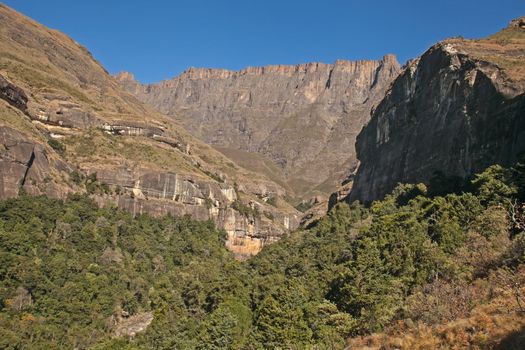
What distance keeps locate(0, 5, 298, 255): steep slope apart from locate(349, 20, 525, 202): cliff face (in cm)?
4168

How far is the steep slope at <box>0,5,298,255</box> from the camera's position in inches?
4018

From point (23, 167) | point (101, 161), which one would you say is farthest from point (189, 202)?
point (23, 167)

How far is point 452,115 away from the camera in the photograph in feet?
262

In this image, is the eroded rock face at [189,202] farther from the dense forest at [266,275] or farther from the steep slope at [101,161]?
the dense forest at [266,275]

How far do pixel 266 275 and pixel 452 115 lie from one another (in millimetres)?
35189

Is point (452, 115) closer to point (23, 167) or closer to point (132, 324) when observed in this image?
point (132, 324)

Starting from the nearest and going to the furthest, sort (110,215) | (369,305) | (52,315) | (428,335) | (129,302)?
(428,335), (369,305), (52,315), (129,302), (110,215)

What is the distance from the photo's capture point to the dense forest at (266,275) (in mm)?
32531

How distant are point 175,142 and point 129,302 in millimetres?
82933

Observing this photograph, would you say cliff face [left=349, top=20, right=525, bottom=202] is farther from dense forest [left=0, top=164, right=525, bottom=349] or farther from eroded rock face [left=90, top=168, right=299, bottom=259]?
eroded rock face [left=90, top=168, right=299, bottom=259]

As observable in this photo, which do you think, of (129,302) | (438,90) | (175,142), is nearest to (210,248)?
(129,302)

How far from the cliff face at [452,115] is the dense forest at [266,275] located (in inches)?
192

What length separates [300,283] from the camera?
191ft

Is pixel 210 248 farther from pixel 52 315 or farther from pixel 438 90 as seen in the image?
pixel 438 90
